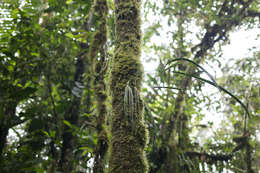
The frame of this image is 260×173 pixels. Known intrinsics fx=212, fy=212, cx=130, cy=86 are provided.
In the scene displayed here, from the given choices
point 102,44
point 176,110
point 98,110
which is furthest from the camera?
point 176,110

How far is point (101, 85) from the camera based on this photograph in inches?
55.4

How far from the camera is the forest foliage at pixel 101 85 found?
1109 millimetres

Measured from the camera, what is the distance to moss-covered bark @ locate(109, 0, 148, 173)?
2.87 feet

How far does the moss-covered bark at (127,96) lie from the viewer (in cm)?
88

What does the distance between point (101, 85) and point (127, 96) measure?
0.50 metres

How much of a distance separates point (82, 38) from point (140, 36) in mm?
520

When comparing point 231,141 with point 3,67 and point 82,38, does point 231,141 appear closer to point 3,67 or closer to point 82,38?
point 82,38

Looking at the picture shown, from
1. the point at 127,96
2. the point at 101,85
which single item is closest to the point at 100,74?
the point at 101,85

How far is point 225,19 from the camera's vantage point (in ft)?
10.7

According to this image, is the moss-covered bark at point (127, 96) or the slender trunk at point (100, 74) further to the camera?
the slender trunk at point (100, 74)

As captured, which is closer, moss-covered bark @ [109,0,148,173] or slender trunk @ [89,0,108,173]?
moss-covered bark @ [109,0,148,173]

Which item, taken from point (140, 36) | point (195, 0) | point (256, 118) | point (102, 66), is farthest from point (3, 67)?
point (256, 118)

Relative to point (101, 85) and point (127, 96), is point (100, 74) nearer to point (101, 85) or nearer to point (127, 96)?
point (101, 85)

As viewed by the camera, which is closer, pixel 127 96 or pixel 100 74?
pixel 127 96
